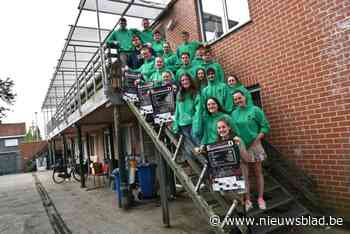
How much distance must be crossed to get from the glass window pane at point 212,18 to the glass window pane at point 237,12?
0.71ft

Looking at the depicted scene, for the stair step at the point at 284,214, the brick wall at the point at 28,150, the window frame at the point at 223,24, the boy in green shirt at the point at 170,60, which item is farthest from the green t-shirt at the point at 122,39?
the brick wall at the point at 28,150

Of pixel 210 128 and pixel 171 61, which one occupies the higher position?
pixel 171 61

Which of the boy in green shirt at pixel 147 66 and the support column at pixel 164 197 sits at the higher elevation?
the boy in green shirt at pixel 147 66

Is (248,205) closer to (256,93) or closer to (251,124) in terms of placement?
(251,124)

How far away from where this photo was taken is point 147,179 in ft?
23.9

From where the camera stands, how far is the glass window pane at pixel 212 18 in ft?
20.0

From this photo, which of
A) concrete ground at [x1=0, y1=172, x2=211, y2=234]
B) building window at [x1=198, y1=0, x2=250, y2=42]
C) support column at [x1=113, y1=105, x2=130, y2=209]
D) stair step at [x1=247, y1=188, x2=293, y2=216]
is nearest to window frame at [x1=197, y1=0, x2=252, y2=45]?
building window at [x1=198, y1=0, x2=250, y2=42]

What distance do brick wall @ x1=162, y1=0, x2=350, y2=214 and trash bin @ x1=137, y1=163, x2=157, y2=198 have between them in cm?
357

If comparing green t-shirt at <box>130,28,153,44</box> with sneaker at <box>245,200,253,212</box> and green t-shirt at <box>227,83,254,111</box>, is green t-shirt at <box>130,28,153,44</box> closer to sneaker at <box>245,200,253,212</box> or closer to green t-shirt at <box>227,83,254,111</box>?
green t-shirt at <box>227,83,254,111</box>

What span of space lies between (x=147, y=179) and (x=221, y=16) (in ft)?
14.7

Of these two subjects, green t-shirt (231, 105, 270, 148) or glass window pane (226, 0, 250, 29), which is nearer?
green t-shirt (231, 105, 270, 148)

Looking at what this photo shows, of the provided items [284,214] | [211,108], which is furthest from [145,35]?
[284,214]

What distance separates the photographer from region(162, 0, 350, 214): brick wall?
383 cm

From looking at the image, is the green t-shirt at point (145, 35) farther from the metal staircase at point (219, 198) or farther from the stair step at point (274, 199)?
the stair step at point (274, 199)
